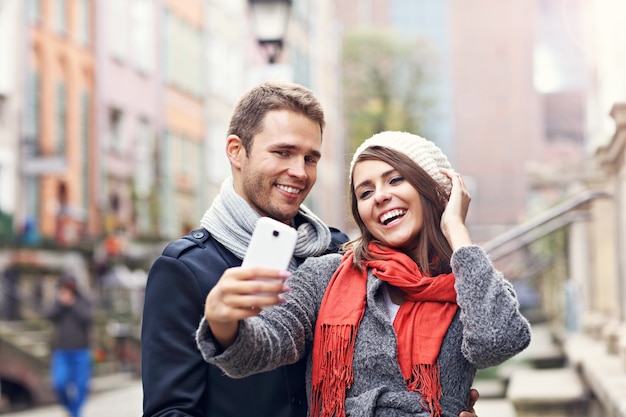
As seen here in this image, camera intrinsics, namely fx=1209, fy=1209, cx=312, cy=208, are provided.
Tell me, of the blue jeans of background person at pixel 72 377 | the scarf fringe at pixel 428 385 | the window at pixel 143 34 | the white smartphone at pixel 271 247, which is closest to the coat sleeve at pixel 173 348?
the scarf fringe at pixel 428 385

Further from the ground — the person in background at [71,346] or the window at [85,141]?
the window at [85,141]

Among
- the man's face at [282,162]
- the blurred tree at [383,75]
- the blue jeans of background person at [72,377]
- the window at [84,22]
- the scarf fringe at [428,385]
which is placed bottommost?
the blue jeans of background person at [72,377]

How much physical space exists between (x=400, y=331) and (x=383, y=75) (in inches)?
2438

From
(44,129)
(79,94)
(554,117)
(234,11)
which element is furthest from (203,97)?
(554,117)

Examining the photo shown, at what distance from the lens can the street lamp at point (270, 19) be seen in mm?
11578

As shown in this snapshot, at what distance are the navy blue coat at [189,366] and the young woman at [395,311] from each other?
0.15m

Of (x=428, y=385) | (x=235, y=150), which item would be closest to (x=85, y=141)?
(x=235, y=150)

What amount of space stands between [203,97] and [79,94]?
9550mm

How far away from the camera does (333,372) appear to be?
316 cm

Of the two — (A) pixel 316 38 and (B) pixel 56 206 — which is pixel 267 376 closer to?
(B) pixel 56 206

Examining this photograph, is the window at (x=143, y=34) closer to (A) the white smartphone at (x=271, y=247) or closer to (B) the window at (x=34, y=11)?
(B) the window at (x=34, y=11)

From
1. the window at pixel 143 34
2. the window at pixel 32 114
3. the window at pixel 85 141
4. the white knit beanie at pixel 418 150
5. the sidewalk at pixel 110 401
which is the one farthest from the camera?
the window at pixel 143 34

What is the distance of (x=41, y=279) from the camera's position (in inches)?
899

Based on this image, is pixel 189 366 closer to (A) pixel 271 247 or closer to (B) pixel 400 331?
(B) pixel 400 331
